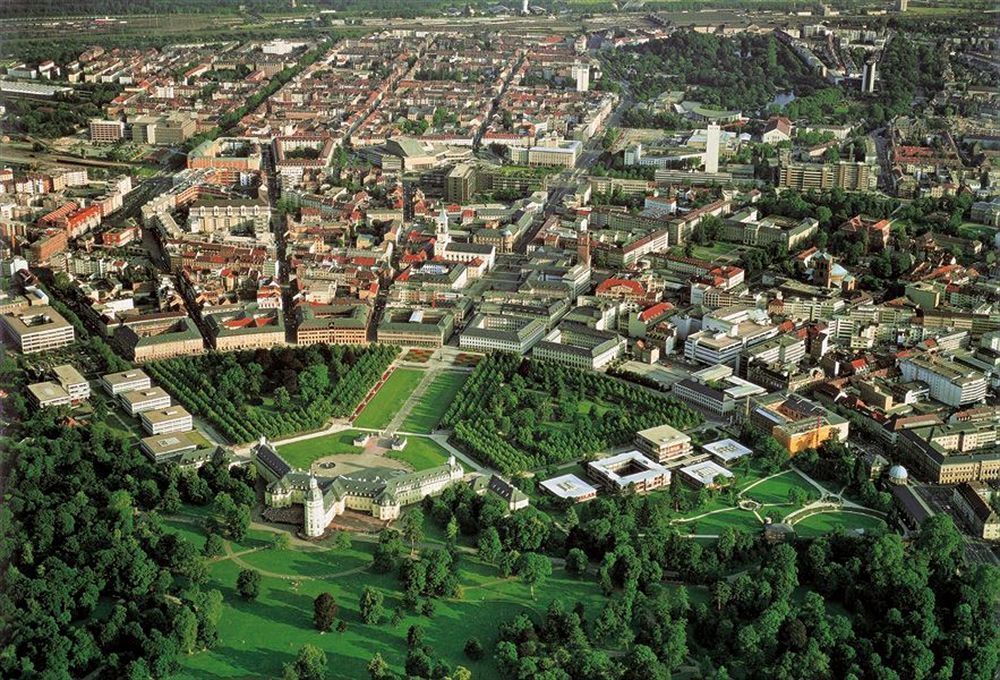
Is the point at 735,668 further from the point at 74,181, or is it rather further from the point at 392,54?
the point at 392,54

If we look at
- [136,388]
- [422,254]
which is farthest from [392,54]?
[136,388]

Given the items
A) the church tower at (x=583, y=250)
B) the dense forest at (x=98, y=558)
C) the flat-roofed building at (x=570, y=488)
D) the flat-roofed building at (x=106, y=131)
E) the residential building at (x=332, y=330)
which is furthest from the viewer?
the flat-roofed building at (x=106, y=131)

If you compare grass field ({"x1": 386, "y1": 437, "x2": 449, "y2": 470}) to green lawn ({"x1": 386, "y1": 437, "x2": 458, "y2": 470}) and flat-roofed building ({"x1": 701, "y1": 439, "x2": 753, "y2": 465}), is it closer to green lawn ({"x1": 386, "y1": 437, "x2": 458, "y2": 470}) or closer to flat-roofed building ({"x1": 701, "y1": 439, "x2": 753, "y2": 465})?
green lawn ({"x1": 386, "y1": 437, "x2": 458, "y2": 470})

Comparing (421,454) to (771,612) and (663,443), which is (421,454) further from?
(771,612)

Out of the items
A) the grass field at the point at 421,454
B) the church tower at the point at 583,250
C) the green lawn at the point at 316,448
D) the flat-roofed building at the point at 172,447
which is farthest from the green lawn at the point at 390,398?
the church tower at the point at 583,250

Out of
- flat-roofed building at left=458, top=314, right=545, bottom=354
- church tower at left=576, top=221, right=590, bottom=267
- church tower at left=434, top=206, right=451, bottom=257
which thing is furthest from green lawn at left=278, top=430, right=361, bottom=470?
church tower at left=576, top=221, right=590, bottom=267

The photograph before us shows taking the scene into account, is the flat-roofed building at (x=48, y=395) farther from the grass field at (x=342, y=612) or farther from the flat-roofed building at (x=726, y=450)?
the flat-roofed building at (x=726, y=450)
